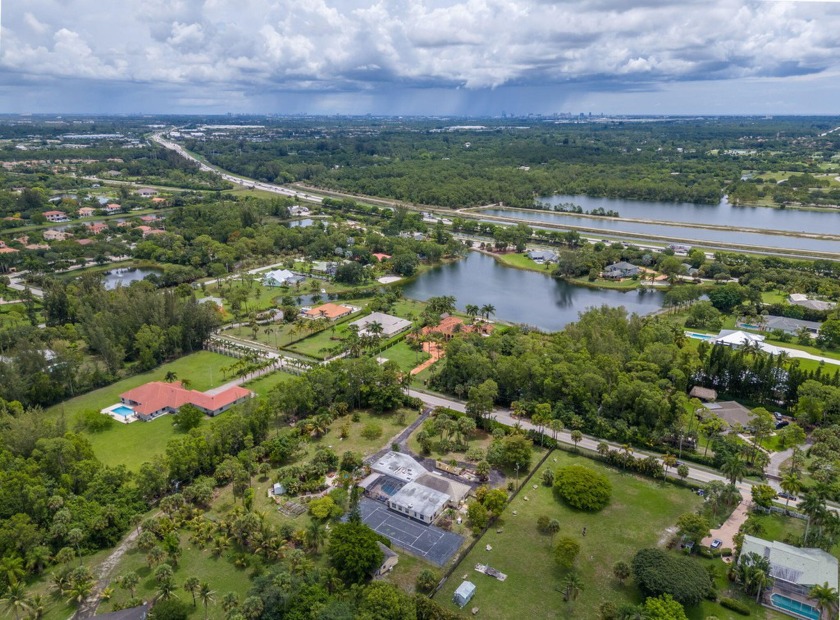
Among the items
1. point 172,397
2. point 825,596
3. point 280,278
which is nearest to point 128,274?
point 280,278

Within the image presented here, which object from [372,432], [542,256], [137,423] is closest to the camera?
[372,432]

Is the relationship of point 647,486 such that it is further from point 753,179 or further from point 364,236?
point 753,179

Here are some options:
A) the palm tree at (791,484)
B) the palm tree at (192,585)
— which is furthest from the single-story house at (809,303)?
the palm tree at (192,585)

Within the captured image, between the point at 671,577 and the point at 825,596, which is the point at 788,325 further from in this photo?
the point at 671,577

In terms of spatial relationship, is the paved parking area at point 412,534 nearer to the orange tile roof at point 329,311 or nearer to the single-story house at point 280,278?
the orange tile roof at point 329,311

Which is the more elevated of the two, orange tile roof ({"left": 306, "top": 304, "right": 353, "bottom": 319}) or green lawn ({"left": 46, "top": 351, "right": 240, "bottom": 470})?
orange tile roof ({"left": 306, "top": 304, "right": 353, "bottom": 319})

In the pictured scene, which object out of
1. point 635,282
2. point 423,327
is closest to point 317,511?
point 423,327

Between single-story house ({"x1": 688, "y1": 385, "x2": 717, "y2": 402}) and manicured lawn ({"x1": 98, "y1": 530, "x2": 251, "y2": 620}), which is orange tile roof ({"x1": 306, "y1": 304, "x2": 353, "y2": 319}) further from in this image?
single-story house ({"x1": 688, "y1": 385, "x2": 717, "y2": 402})

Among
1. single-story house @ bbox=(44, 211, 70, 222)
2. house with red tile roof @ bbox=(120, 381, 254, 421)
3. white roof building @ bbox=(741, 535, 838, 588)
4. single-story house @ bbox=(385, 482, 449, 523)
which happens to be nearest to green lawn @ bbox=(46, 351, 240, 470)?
house with red tile roof @ bbox=(120, 381, 254, 421)
